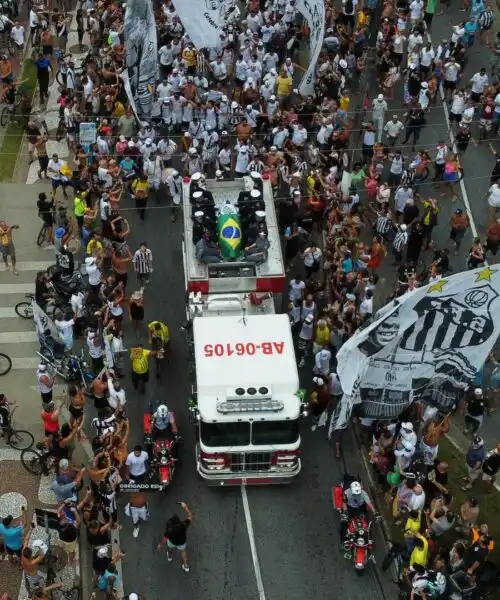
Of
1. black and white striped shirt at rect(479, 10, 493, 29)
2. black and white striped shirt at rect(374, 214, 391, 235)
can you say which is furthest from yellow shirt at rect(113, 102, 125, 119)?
black and white striped shirt at rect(479, 10, 493, 29)

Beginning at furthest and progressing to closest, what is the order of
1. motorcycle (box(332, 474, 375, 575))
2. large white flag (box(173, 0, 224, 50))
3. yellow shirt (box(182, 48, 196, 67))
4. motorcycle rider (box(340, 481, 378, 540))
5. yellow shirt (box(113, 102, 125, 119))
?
yellow shirt (box(182, 48, 196, 67)) < yellow shirt (box(113, 102, 125, 119)) < large white flag (box(173, 0, 224, 50)) < motorcycle rider (box(340, 481, 378, 540)) < motorcycle (box(332, 474, 375, 575))

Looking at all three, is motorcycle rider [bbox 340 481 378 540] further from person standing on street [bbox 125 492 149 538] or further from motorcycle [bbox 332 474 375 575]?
person standing on street [bbox 125 492 149 538]

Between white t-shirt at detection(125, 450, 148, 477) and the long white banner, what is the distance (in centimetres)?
1410

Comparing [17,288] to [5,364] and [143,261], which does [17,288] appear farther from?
[143,261]

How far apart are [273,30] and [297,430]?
18433 mm

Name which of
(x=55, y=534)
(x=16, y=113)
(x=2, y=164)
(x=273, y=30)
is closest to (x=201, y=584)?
(x=55, y=534)

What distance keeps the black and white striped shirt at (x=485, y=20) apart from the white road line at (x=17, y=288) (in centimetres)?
1967

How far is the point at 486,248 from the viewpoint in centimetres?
→ 2544

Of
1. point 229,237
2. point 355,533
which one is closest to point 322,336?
point 229,237

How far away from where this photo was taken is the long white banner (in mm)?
27422

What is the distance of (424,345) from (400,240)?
7424mm

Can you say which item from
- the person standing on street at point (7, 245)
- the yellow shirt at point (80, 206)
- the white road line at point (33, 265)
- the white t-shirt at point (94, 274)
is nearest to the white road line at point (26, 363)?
the white t-shirt at point (94, 274)

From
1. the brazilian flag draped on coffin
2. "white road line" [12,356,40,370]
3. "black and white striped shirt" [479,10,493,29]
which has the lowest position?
"white road line" [12,356,40,370]

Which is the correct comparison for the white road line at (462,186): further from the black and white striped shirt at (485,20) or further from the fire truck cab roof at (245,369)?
the fire truck cab roof at (245,369)
